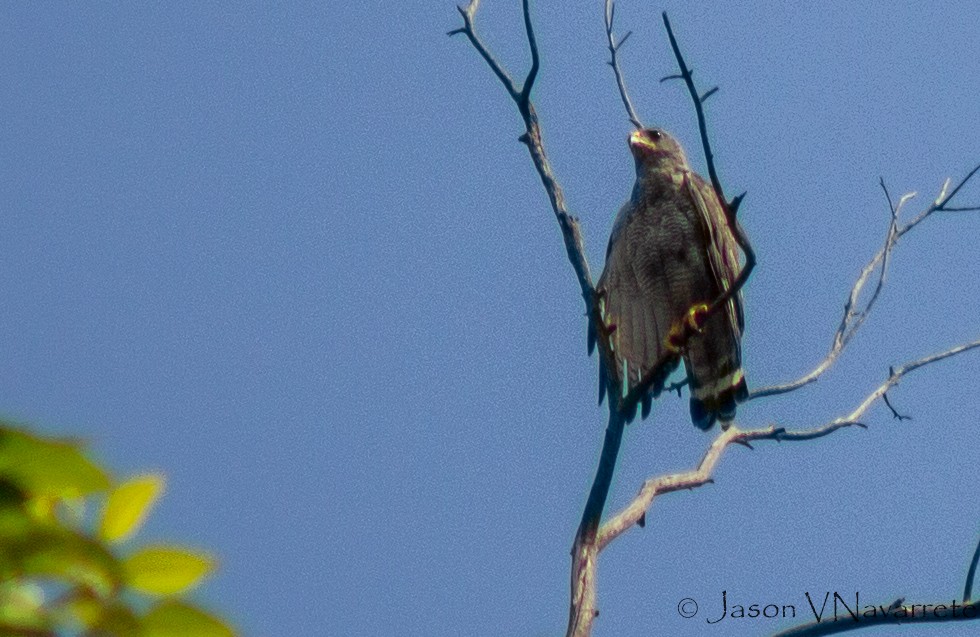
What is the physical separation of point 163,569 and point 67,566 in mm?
68

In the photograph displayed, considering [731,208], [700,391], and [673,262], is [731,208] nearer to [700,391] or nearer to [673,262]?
[700,391]

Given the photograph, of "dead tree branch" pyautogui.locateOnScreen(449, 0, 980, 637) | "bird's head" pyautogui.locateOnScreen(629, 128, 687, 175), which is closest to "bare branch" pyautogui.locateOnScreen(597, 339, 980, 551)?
"dead tree branch" pyautogui.locateOnScreen(449, 0, 980, 637)

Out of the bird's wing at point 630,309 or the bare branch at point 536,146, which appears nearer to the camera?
the bare branch at point 536,146

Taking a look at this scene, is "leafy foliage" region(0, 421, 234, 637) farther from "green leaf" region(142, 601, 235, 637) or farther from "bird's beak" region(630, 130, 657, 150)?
"bird's beak" region(630, 130, 657, 150)

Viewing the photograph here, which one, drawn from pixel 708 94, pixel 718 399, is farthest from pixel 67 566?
pixel 718 399

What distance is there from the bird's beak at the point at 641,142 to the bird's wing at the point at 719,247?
1.70ft

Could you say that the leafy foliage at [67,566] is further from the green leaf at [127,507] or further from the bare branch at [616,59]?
the bare branch at [616,59]

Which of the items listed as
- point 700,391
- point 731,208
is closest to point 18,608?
point 731,208

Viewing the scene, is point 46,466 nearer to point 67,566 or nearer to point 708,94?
point 67,566

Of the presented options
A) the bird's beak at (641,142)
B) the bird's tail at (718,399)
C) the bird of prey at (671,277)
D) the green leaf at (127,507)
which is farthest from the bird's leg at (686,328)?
the green leaf at (127,507)

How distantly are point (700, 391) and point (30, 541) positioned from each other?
550cm

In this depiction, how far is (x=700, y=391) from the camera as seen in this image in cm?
608

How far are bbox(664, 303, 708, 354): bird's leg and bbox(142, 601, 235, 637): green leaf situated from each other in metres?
3.78

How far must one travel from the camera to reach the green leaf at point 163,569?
813 mm
